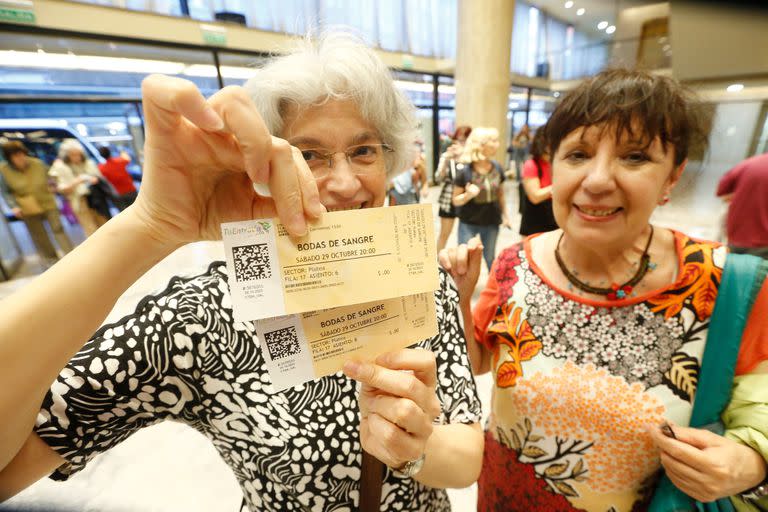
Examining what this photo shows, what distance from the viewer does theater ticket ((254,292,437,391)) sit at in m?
0.53

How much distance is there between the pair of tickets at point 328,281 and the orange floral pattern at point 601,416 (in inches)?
26.0

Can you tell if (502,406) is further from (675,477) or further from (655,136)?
(655,136)

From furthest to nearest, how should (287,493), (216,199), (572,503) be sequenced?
(572,503) < (287,493) < (216,199)

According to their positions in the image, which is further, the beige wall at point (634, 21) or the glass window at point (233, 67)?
the beige wall at point (634, 21)

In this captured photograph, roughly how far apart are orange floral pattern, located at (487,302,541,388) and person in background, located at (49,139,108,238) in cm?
577

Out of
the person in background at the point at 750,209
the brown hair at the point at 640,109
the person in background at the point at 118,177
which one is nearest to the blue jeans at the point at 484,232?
the person in background at the point at 750,209

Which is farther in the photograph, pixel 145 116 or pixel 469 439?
pixel 469 439

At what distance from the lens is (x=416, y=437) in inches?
24.0

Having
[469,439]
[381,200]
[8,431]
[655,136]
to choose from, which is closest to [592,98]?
[655,136]

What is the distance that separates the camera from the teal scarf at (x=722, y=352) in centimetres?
86

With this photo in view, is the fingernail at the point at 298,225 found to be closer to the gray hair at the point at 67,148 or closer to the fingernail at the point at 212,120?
the fingernail at the point at 212,120

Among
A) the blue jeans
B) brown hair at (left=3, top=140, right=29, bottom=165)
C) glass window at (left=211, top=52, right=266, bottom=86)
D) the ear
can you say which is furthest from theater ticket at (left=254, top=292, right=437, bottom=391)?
glass window at (left=211, top=52, right=266, bottom=86)

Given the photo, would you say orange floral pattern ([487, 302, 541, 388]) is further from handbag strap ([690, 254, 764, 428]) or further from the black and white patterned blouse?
handbag strap ([690, 254, 764, 428])

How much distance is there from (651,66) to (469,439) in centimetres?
113
